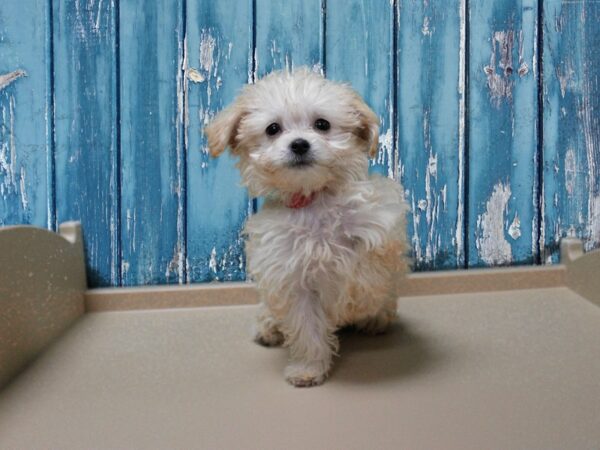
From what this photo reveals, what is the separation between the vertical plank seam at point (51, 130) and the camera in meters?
1.61

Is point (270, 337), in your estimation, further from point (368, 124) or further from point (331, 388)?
point (368, 124)

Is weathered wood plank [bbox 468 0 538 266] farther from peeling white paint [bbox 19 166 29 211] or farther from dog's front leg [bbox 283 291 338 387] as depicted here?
peeling white paint [bbox 19 166 29 211]

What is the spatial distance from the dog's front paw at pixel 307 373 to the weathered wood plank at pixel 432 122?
0.64 metres

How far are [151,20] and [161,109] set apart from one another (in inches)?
9.1

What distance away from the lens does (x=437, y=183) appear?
1746 mm

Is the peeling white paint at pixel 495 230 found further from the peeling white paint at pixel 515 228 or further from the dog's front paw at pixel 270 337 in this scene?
the dog's front paw at pixel 270 337

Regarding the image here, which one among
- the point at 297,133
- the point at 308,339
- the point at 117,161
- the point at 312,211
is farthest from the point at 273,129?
the point at 117,161

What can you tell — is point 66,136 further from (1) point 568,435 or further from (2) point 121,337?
(1) point 568,435

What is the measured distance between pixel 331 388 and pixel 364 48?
3.05 ft

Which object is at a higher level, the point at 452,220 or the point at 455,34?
the point at 455,34

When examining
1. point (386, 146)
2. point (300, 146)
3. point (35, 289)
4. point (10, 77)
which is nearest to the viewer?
point (300, 146)

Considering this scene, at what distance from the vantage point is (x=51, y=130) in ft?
5.40

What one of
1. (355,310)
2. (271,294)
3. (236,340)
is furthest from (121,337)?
(355,310)

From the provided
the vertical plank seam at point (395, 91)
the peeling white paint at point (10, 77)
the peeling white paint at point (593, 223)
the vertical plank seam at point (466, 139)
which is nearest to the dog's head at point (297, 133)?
the vertical plank seam at point (395, 91)
